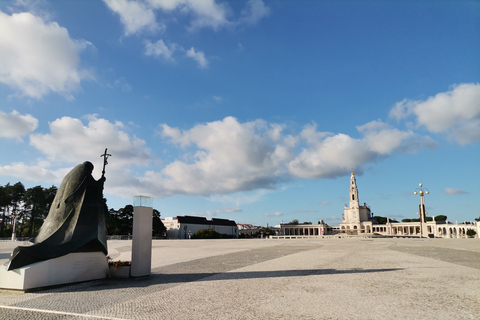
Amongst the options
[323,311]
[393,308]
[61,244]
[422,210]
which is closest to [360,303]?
[393,308]

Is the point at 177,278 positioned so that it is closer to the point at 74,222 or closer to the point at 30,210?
the point at 74,222

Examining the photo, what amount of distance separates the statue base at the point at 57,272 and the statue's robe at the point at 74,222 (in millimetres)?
220

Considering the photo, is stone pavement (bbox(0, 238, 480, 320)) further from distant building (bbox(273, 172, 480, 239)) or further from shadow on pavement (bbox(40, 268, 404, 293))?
distant building (bbox(273, 172, 480, 239))

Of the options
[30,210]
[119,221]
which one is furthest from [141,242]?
[30,210]

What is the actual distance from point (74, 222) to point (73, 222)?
0.04 metres

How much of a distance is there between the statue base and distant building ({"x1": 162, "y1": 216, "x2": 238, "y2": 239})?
252 ft

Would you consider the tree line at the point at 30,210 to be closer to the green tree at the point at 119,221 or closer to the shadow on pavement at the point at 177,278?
the green tree at the point at 119,221

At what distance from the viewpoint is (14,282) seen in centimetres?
978

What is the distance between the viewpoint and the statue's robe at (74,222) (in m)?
10.4

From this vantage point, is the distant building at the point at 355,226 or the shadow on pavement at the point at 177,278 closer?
the shadow on pavement at the point at 177,278

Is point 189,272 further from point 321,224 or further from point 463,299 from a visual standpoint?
point 321,224

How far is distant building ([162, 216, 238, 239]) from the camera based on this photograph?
95062 millimetres

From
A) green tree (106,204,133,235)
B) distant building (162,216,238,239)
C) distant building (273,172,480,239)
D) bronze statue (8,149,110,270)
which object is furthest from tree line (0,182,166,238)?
distant building (273,172,480,239)

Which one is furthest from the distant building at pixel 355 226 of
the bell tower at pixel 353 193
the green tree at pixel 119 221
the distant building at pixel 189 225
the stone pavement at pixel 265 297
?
the stone pavement at pixel 265 297
